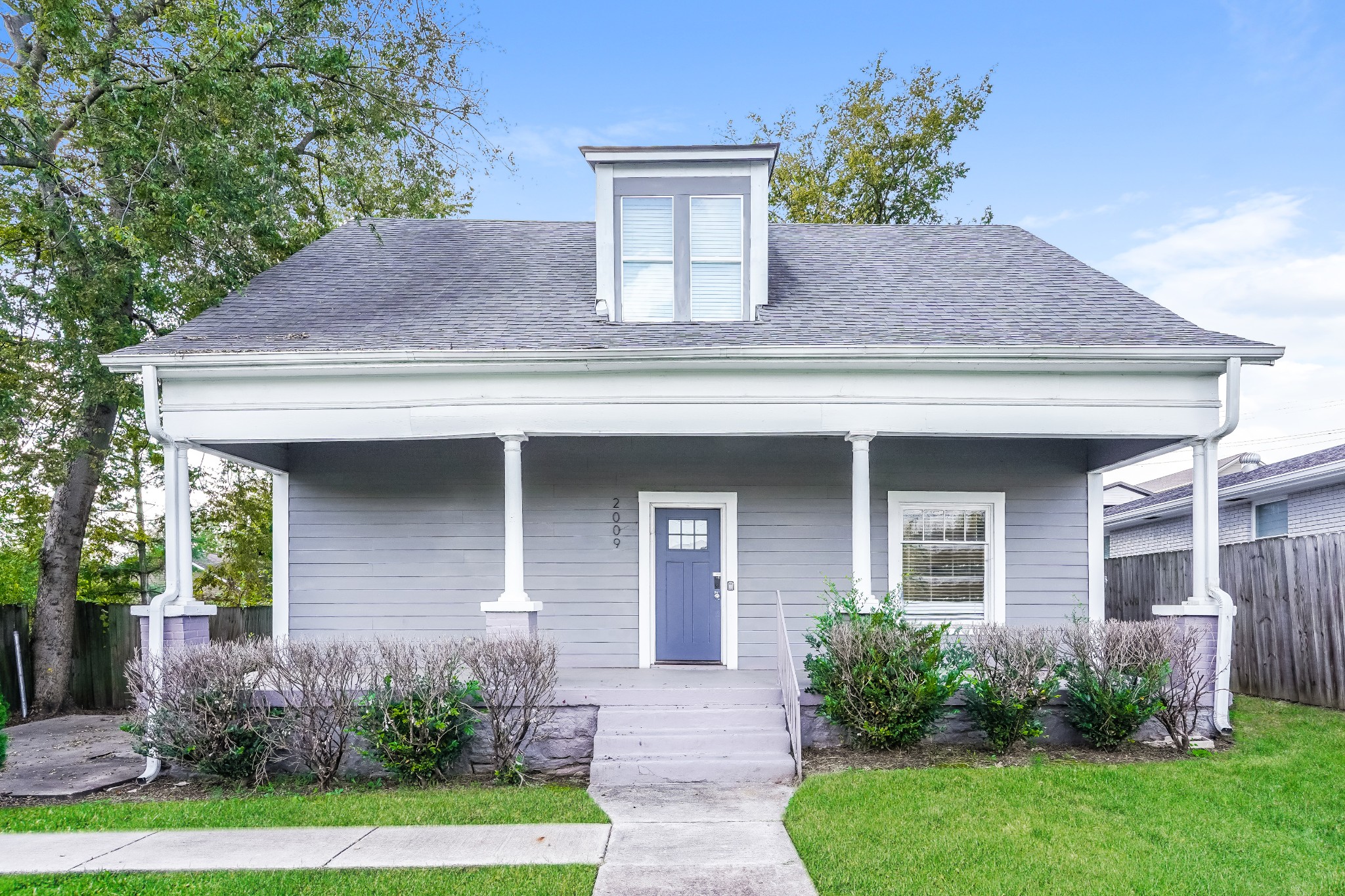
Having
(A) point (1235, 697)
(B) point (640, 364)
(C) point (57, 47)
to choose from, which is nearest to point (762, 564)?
(B) point (640, 364)

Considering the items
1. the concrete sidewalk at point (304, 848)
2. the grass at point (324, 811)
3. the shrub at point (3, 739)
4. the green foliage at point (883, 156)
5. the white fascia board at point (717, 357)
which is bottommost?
the grass at point (324, 811)

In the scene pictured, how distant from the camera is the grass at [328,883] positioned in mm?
3881

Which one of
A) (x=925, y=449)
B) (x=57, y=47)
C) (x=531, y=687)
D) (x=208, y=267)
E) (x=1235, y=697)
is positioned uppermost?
(x=57, y=47)

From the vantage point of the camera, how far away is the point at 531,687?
20.0 feet

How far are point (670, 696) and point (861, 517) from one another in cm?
218

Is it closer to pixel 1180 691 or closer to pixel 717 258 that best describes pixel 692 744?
pixel 1180 691

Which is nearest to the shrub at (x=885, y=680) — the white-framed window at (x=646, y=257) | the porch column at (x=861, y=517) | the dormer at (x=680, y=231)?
the porch column at (x=861, y=517)

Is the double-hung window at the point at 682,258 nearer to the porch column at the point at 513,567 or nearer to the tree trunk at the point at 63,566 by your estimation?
the porch column at the point at 513,567

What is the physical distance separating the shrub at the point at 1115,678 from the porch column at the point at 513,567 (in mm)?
4278

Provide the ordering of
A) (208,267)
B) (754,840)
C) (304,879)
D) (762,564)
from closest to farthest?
(304,879)
(754,840)
(762,564)
(208,267)

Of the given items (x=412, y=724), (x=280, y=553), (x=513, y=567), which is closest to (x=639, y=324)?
(x=513, y=567)

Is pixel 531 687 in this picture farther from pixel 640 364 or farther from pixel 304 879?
pixel 640 364

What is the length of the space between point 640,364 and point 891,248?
178 inches

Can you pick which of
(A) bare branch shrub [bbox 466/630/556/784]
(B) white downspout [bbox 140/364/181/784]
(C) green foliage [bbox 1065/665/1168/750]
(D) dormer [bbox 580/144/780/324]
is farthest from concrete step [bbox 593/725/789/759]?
(D) dormer [bbox 580/144/780/324]
